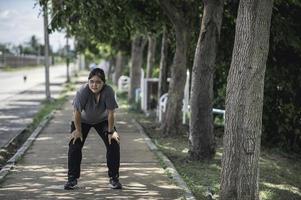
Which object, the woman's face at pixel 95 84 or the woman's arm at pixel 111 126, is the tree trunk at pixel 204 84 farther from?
the woman's face at pixel 95 84

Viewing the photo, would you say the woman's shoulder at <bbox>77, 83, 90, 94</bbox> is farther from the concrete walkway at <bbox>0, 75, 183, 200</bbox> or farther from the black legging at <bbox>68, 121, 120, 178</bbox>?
the concrete walkway at <bbox>0, 75, 183, 200</bbox>

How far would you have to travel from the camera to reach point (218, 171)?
9.44 meters

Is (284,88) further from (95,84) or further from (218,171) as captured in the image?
(95,84)

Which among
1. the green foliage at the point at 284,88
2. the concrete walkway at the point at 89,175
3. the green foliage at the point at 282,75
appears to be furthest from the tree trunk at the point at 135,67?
the concrete walkway at the point at 89,175

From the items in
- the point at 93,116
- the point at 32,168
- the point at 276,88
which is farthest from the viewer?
the point at 276,88

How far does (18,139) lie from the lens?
13.7 metres

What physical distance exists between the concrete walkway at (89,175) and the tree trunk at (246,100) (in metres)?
1.02

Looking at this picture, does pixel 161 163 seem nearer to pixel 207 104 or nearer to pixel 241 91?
pixel 207 104

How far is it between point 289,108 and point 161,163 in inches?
194

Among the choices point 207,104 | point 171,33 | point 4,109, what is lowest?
point 4,109

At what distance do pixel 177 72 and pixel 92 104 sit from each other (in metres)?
6.26

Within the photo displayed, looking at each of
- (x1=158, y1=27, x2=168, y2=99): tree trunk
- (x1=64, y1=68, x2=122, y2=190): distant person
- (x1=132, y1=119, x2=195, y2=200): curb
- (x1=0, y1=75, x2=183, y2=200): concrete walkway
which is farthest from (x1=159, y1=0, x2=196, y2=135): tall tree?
(x1=64, y1=68, x2=122, y2=190): distant person

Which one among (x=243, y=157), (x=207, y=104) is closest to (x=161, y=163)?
(x=207, y=104)

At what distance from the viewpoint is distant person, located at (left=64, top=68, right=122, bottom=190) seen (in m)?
7.38
